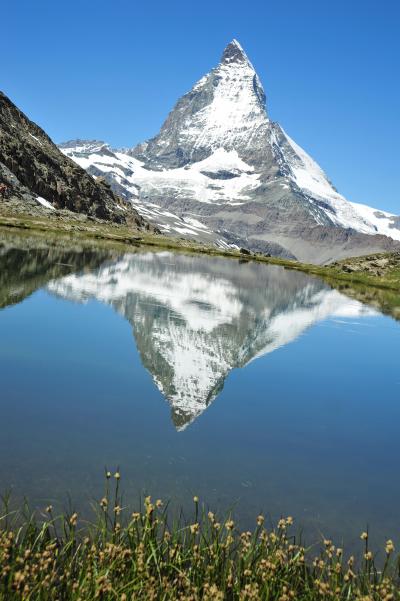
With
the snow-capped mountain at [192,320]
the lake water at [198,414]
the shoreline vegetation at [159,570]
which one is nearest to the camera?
the shoreline vegetation at [159,570]

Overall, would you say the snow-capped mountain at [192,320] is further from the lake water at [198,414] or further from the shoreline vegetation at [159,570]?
the shoreline vegetation at [159,570]

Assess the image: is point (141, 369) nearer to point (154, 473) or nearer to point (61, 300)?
point (154, 473)

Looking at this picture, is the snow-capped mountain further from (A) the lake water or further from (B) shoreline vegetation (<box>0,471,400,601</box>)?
(B) shoreline vegetation (<box>0,471,400,601</box>)

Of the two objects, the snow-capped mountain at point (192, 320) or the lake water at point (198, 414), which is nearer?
the lake water at point (198, 414)

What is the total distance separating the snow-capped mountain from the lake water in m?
0.18

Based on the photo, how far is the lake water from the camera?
12.8 meters

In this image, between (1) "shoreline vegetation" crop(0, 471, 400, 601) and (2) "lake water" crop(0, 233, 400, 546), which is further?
(2) "lake water" crop(0, 233, 400, 546)

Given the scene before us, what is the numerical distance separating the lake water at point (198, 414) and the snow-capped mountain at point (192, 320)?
0.18 m

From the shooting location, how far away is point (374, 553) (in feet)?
36.9

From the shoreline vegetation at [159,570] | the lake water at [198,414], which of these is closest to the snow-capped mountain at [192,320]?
the lake water at [198,414]

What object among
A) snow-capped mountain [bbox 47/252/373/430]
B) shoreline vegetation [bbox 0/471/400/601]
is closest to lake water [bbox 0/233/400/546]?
snow-capped mountain [bbox 47/252/373/430]

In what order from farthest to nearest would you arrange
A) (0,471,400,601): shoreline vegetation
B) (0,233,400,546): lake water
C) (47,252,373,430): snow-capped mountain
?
1. (47,252,373,430): snow-capped mountain
2. (0,233,400,546): lake water
3. (0,471,400,601): shoreline vegetation

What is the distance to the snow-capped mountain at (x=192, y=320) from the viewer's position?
2395 centimetres

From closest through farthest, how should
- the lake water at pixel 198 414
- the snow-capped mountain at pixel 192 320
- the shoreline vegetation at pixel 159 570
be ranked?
the shoreline vegetation at pixel 159 570, the lake water at pixel 198 414, the snow-capped mountain at pixel 192 320
